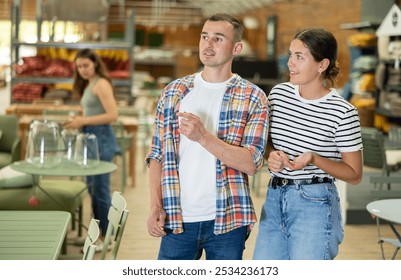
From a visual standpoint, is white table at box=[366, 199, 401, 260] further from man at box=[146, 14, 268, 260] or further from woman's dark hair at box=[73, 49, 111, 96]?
woman's dark hair at box=[73, 49, 111, 96]

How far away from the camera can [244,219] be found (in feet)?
7.35

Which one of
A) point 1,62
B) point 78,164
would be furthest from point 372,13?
point 1,62

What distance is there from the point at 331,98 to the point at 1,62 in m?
22.0

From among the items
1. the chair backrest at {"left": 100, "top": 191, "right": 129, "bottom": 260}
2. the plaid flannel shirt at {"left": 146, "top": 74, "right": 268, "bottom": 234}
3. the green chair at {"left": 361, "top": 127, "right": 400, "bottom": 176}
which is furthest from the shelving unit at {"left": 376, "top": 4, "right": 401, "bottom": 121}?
the plaid flannel shirt at {"left": 146, "top": 74, "right": 268, "bottom": 234}

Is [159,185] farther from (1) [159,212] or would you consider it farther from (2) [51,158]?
(2) [51,158]

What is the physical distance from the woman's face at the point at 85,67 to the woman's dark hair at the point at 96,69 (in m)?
0.02

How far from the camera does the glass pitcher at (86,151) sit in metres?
4.25

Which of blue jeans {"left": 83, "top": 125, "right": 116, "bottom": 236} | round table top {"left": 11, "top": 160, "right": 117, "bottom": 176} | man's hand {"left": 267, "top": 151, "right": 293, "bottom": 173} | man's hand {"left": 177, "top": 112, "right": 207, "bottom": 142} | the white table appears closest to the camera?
man's hand {"left": 177, "top": 112, "right": 207, "bottom": 142}

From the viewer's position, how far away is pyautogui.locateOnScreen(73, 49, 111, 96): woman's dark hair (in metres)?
4.83

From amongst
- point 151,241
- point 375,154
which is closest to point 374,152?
point 375,154

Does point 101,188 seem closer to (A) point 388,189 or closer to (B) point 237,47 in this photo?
(A) point 388,189

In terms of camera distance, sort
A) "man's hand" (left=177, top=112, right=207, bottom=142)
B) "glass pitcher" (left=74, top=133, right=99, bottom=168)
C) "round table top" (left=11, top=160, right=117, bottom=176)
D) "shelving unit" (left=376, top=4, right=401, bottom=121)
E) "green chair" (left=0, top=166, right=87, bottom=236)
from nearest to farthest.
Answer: "man's hand" (left=177, top=112, right=207, bottom=142) < "round table top" (left=11, top=160, right=117, bottom=176) < "glass pitcher" (left=74, top=133, right=99, bottom=168) < "green chair" (left=0, top=166, right=87, bottom=236) < "shelving unit" (left=376, top=4, right=401, bottom=121)

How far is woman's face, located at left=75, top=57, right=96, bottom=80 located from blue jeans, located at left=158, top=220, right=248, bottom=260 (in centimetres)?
277

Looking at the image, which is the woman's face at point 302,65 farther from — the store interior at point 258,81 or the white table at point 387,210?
the white table at point 387,210
